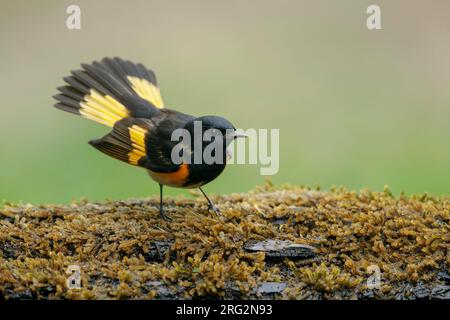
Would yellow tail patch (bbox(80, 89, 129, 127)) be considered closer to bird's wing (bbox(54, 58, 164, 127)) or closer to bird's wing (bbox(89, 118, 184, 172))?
bird's wing (bbox(54, 58, 164, 127))

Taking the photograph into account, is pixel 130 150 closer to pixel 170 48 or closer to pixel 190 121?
pixel 190 121

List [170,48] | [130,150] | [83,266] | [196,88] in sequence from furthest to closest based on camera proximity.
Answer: [170,48] → [196,88] → [130,150] → [83,266]

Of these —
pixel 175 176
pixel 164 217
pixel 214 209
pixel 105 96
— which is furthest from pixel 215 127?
pixel 105 96

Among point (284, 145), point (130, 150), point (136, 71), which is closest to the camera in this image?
point (130, 150)

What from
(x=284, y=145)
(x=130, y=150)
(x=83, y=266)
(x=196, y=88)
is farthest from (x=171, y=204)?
(x=196, y=88)

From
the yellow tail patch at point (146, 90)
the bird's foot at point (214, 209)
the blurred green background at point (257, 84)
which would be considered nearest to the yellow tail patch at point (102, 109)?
the yellow tail patch at point (146, 90)

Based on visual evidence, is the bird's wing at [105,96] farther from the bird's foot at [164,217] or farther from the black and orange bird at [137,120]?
the bird's foot at [164,217]

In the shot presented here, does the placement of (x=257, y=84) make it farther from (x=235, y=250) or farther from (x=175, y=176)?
(x=235, y=250)
